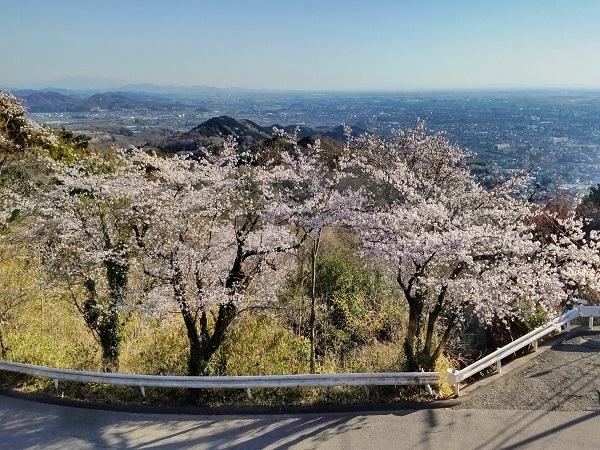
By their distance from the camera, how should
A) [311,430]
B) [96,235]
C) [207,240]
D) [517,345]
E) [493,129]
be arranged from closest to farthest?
[311,430]
[517,345]
[207,240]
[96,235]
[493,129]

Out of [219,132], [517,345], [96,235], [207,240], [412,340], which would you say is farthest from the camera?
[219,132]

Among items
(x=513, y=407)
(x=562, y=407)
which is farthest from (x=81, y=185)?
(x=562, y=407)

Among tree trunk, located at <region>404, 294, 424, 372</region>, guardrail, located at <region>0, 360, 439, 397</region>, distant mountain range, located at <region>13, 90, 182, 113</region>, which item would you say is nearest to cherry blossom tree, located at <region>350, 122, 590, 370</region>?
tree trunk, located at <region>404, 294, 424, 372</region>

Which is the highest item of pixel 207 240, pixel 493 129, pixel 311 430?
pixel 493 129

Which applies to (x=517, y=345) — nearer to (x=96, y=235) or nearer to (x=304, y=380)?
(x=304, y=380)

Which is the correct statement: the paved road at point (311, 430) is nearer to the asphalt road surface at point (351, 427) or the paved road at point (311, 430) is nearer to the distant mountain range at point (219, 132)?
the asphalt road surface at point (351, 427)

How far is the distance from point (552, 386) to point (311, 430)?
4088 millimetres

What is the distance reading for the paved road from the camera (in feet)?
19.5

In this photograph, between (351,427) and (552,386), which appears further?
(552,386)

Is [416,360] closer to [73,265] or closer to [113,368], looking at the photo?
[113,368]

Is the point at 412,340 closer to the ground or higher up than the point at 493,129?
closer to the ground

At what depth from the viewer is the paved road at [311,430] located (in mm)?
5934

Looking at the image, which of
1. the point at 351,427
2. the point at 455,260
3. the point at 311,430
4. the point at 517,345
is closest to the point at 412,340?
the point at 455,260

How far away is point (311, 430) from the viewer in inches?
247
